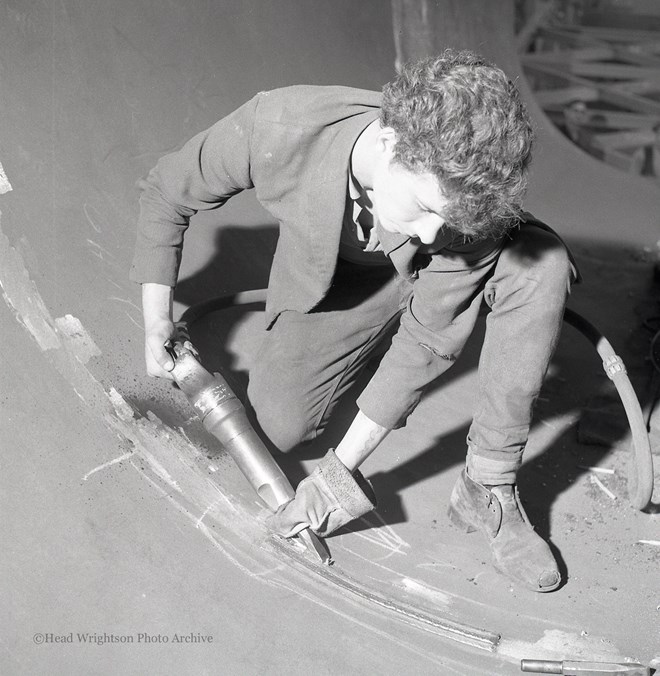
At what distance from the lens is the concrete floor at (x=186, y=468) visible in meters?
1.67

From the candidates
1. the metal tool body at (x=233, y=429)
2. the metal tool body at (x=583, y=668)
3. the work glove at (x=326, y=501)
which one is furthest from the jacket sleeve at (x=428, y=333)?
the metal tool body at (x=583, y=668)

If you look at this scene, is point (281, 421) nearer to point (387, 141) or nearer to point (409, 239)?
point (409, 239)

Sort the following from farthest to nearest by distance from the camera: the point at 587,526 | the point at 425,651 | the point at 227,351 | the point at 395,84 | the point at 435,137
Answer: the point at 227,351, the point at 587,526, the point at 425,651, the point at 395,84, the point at 435,137

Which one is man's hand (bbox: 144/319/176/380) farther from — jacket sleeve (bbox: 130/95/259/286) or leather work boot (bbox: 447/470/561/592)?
leather work boot (bbox: 447/470/561/592)

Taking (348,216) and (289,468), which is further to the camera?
(289,468)

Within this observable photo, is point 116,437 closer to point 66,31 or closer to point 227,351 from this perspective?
point 227,351

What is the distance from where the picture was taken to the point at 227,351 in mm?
2350

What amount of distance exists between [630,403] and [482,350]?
38 cm

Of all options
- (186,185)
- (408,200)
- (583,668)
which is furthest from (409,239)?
(583,668)

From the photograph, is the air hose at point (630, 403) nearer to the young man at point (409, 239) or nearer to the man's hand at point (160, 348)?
the man's hand at point (160, 348)

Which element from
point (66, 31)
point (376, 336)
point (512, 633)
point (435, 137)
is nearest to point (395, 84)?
point (435, 137)

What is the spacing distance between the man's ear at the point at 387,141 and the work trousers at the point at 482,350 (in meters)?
0.42

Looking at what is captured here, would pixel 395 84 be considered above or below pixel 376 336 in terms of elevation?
above

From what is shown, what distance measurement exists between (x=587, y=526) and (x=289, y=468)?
0.78 meters
